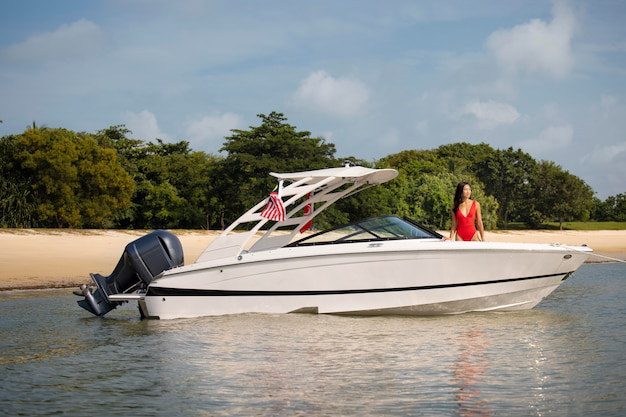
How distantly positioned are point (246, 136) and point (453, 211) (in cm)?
3687

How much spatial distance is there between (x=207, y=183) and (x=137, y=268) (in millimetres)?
37442

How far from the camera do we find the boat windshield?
979cm

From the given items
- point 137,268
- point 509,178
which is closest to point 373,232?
point 137,268

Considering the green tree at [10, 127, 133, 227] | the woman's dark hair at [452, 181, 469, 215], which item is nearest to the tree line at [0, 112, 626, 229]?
the green tree at [10, 127, 133, 227]

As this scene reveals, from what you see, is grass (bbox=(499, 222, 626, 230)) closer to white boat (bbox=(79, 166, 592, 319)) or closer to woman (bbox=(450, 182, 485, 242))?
woman (bbox=(450, 182, 485, 242))

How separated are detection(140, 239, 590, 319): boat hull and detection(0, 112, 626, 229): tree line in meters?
20.3

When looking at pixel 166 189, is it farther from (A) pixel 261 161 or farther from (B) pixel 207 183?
(A) pixel 261 161

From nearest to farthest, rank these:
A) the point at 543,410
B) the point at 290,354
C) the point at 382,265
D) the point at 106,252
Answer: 1. the point at 543,410
2. the point at 290,354
3. the point at 382,265
4. the point at 106,252

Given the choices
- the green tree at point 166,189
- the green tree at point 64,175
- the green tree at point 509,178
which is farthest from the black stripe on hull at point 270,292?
the green tree at point 509,178

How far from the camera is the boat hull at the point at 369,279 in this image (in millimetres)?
9500

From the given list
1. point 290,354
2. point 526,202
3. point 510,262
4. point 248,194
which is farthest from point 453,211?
point 526,202

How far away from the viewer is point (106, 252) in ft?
73.4

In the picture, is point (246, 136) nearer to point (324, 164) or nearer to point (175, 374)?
point (324, 164)

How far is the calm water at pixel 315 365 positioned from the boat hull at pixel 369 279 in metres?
0.24
